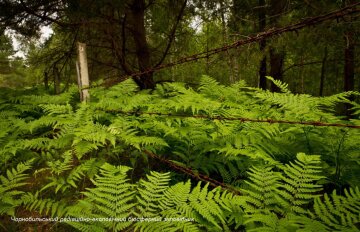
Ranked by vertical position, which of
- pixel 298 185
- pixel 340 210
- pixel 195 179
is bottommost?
pixel 195 179

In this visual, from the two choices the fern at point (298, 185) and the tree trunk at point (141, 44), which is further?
the tree trunk at point (141, 44)

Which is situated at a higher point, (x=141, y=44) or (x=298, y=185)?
(x=141, y=44)

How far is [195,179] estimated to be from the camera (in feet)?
10.9

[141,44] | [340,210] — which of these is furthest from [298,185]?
[141,44]

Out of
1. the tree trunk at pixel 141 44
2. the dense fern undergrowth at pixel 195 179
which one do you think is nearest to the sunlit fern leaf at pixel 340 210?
the dense fern undergrowth at pixel 195 179

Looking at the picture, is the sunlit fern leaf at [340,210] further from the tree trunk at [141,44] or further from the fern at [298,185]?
the tree trunk at [141,44]

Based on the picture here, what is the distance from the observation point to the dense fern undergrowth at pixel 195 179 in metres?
2.16

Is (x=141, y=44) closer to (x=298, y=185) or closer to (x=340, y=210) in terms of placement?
(x=298, y=185)

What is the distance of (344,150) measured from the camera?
3.08m

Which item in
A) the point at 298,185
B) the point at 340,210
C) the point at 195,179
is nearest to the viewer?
the point at 340,210

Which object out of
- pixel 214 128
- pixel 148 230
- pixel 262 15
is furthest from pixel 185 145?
pixel 262 15

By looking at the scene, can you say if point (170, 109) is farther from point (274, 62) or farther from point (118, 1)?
point (274, 62)

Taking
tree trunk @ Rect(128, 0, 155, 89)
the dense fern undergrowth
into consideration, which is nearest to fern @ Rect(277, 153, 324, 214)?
the dense fern undergrowth

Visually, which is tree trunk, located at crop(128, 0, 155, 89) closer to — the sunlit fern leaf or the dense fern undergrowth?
the dense fern undergrowth
